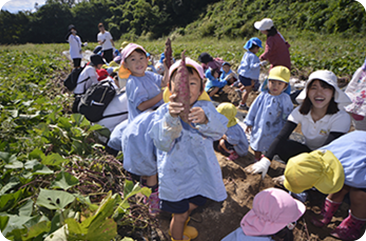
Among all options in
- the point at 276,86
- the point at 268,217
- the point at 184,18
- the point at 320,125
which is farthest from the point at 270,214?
the point at 184,18

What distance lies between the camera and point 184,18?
106 feet

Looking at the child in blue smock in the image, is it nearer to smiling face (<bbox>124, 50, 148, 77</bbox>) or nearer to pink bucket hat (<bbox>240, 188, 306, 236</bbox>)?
smiling face (<bbox>124, 50, 148, 77</bbox>)

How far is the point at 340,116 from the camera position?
78.2 inches

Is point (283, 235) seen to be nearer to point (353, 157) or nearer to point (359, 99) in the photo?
point (353, 157)

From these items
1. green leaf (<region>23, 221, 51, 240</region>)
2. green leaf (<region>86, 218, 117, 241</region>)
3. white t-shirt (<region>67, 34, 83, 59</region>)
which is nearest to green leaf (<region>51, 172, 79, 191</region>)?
green leaf (<region>23, 221, 51, 240</region>)

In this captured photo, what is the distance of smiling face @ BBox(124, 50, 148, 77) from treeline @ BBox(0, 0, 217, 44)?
101ft

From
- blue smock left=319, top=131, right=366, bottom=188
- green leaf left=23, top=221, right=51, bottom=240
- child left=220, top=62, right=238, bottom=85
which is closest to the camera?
green leaf left=23, top=221, right=51, bottom=240

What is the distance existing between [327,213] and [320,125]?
86 cm

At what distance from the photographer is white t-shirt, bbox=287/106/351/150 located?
6.45 ft

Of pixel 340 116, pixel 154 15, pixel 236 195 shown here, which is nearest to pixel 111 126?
pixel 236 195

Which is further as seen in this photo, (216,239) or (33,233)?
(216,239)

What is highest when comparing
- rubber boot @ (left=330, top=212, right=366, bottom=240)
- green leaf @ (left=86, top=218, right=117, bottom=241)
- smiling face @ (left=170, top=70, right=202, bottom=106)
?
smiling face @ (left=170, top=70, right=202, bottom=106)

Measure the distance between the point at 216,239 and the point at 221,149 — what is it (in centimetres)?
144

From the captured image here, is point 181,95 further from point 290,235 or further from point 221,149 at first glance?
point 221,149
